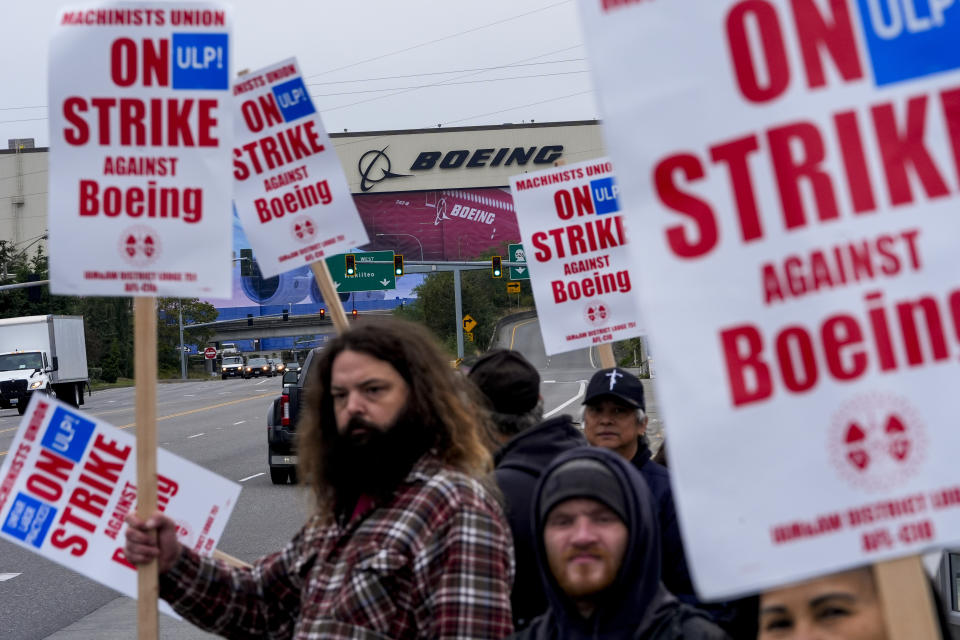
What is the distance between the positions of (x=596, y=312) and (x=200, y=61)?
315 cm

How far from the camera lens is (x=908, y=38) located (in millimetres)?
1971

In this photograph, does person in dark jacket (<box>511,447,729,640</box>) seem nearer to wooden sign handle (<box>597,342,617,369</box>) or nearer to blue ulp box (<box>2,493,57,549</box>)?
blue ulp box (<box>2,493,57,549</box>)

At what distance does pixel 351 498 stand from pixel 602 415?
7.21 ft

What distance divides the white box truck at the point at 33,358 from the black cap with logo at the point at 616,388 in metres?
36.5

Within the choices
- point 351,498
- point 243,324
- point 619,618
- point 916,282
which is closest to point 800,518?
point 916,282

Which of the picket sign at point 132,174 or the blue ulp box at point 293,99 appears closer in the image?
the picket sign at point 132,174

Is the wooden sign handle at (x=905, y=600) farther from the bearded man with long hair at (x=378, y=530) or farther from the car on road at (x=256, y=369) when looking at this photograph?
the car on road at (x=256, y=369)

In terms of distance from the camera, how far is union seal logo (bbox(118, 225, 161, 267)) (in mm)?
3553

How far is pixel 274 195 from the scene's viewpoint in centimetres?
459

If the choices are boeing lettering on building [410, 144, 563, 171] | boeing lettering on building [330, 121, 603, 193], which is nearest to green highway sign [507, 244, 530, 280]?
boeing lettering on building [330, 121, 603, 193]

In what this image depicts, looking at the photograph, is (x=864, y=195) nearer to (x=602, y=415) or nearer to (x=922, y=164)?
A: (x=922, y=164)

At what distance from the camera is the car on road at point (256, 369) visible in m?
Result: 86.8

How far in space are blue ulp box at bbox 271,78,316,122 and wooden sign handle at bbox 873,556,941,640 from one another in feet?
10.5

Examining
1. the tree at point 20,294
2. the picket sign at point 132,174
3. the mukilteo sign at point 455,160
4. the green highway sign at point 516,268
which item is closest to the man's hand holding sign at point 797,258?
the picket sign at point 132,174
